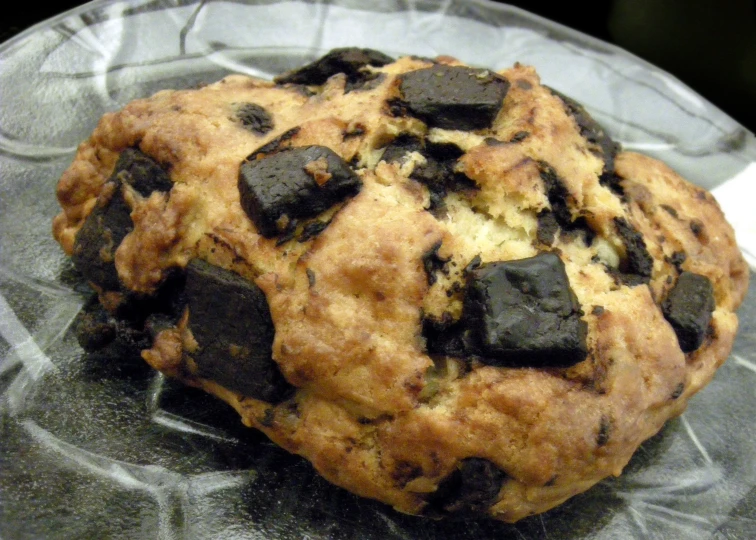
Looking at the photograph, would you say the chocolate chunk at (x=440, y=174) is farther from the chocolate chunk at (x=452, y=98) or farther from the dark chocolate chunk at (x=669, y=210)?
the dark chocolate chunk at (x=669, y=210)

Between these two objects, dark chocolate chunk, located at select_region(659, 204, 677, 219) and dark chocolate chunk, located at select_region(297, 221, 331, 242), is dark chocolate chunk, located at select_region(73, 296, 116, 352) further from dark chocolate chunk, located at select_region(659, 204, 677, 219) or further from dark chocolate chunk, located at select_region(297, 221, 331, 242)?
dark chocolate chunk, located at select_region(659, 204, 677, 219)

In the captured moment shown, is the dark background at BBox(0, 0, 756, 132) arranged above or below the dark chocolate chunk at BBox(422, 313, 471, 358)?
below

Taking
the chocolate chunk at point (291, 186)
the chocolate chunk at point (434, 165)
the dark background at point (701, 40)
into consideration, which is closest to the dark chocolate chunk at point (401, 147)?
the chocolate chunk at point (434, 165)

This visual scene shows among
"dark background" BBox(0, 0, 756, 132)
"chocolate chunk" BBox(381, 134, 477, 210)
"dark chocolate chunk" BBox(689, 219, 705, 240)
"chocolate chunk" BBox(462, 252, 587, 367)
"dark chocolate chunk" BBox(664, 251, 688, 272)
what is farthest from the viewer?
"dark background" BBox(0, 0, 756, 132)

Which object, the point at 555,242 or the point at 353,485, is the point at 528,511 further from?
the point at 555,242

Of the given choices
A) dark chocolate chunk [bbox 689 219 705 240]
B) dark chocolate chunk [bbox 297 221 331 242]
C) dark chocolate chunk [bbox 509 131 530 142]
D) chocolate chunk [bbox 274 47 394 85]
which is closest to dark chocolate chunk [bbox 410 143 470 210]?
dark chocolate chunk [bbox 509 131 530 142]

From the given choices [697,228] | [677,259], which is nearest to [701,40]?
[697,228]

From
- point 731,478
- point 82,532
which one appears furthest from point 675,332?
point 82,532
